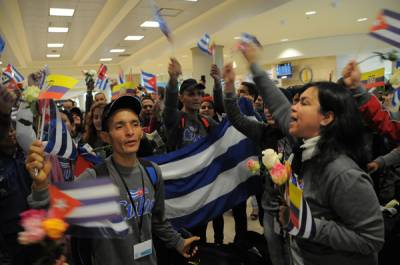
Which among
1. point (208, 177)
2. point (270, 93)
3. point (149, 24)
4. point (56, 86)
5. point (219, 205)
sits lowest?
point (219, 205)

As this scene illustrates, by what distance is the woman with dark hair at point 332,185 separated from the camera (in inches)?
58.4

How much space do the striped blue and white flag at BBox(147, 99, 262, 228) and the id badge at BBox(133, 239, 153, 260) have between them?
1004 millimetres

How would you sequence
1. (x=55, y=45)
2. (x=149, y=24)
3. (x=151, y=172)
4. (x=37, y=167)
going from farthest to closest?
(x=55, y=45)
(x=149, y=24)
(x=151, y=172)
(x=37, y=167)

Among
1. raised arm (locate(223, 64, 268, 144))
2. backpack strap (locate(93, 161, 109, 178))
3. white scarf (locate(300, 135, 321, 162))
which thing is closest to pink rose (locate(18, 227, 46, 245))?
backpack strap (locate(93, 161, 109, 178))

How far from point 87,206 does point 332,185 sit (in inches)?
41.4

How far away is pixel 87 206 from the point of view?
121 cm

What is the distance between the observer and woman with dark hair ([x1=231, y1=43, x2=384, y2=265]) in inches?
58.4

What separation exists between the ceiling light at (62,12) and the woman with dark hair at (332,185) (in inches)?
336

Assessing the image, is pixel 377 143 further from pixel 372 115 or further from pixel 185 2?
pixel 185 2

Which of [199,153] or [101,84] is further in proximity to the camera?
[101,84]

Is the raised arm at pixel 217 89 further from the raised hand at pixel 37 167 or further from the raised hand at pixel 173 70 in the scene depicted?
the raised hand at pixel 37 167

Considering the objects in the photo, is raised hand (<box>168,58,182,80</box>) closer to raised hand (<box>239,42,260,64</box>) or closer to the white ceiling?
raised hand (<box>239,42,260,64</box>)

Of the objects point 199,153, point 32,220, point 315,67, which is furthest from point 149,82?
point 315,67

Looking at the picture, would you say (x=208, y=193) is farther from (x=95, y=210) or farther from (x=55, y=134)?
(x=95, y=210)
